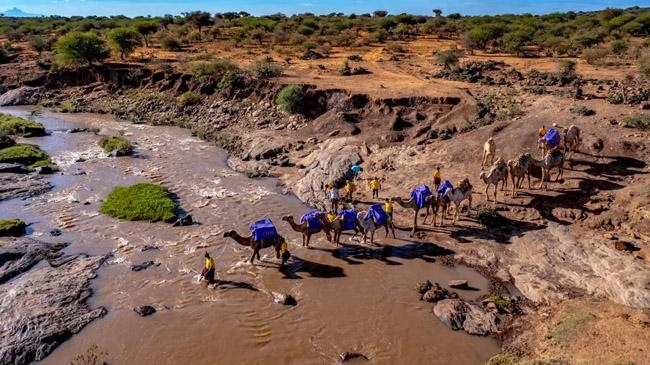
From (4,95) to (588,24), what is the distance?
177 ft

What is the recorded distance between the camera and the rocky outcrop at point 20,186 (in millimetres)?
21359

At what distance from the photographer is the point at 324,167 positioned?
22922 millimetres

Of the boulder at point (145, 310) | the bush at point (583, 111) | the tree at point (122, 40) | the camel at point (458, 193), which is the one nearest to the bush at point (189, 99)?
the tree at point (122, 40)

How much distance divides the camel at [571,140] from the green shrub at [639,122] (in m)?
2.49

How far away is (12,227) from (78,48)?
27.1 meters

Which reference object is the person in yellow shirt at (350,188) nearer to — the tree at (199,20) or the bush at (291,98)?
A: the bush at (291,98)

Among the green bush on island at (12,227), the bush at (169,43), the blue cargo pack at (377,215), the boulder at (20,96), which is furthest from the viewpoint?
the bush at (169,43)

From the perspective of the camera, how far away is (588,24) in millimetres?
48844

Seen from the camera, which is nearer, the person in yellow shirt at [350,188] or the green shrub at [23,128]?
the person in yellow shirt at [350,188]

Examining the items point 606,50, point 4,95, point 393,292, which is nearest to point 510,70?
point 606,50

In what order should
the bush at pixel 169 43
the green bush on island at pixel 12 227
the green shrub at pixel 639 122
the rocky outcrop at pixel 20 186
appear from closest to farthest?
the green bush on island at pixel 12 227
the green shrub at pixel 639 122
the rocky outcrop at pixel 20 186
the bush at pixel 169 43

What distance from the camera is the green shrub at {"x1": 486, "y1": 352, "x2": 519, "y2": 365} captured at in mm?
10906

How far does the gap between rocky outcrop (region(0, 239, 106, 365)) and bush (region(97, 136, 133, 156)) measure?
1163 centimetres

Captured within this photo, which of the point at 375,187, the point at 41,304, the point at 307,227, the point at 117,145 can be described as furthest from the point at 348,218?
the point at 117,145
